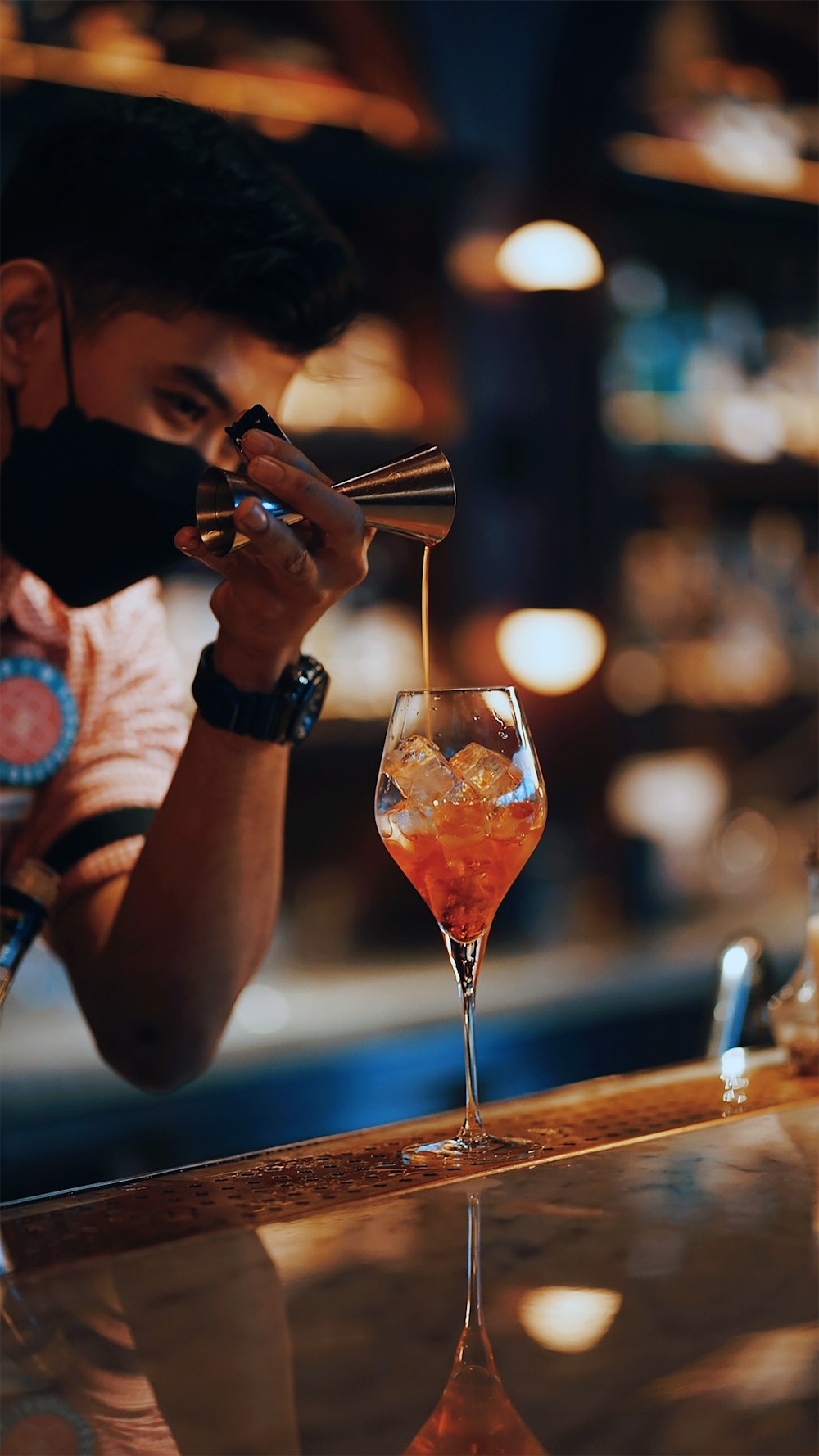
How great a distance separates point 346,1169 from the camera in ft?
2.87

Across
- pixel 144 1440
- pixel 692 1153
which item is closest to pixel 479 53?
pixel 692 1153

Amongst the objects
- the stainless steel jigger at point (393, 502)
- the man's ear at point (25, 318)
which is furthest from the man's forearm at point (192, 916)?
the man's ear at point (25, 318)

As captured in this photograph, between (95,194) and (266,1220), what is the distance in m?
1.42

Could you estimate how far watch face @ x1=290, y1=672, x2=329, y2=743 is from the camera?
4.41 feet

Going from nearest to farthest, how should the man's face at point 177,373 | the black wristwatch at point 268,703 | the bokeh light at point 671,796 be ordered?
the black wristwatch at point 268,703 → the man's face at point 177,373 → the bokeh light at point 671,796

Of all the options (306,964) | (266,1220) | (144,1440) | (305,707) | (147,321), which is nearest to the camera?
(144,1440)

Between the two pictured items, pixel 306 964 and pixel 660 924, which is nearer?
pixel 306 964

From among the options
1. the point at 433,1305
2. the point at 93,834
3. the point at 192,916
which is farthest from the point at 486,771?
the point at 93,834

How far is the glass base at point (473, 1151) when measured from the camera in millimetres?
858

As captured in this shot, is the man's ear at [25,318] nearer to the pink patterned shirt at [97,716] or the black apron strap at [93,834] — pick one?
the pink patterned shirt at [97,716]

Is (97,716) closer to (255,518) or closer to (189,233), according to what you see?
(189,233)

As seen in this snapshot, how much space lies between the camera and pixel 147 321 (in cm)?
179

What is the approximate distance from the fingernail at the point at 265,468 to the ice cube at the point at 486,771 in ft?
0.70

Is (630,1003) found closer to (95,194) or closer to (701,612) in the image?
(701,612)
